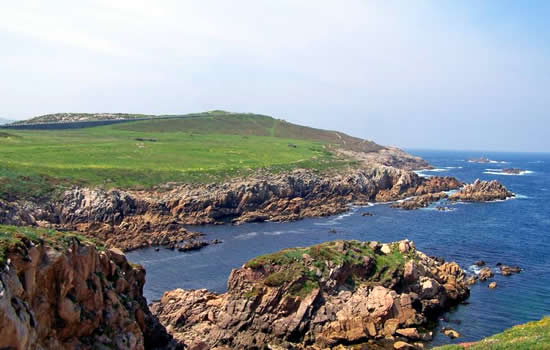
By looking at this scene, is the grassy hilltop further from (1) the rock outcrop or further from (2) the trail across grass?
(1) the rock outcrop

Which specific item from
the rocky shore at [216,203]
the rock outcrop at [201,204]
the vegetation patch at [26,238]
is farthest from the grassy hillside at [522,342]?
the rock outcrop at [201,204]

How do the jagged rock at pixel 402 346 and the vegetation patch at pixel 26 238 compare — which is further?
the jagged rock at pixel 402 346

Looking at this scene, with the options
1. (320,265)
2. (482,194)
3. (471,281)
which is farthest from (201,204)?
(482,194)

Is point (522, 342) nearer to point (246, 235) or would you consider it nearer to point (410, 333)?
point (410, 333)

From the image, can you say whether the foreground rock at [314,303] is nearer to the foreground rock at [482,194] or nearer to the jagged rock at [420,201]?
the jagged rock at [420,201]

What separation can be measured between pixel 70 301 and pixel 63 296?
575 mm

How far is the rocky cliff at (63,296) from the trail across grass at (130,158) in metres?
58.6

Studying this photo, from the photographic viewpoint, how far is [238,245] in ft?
259

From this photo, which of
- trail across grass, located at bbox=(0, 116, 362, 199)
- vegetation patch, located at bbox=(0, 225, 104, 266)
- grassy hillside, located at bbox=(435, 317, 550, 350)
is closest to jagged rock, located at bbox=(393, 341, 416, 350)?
grassy hillside, located at bbox=(435, 317, 550, 350)

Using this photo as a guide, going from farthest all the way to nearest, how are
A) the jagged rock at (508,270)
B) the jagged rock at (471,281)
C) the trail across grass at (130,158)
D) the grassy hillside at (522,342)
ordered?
the trail across grass at (130,158) → the jagged rock at (508,270) → the jagged rock at (471,281) → the grassy hillside at (522,342)

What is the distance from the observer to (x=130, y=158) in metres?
125

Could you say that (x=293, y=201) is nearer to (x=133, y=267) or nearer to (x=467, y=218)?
(x=467, y=218)

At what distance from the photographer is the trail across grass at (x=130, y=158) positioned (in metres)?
95.4

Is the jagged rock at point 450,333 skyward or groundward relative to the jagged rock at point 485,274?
groundward
